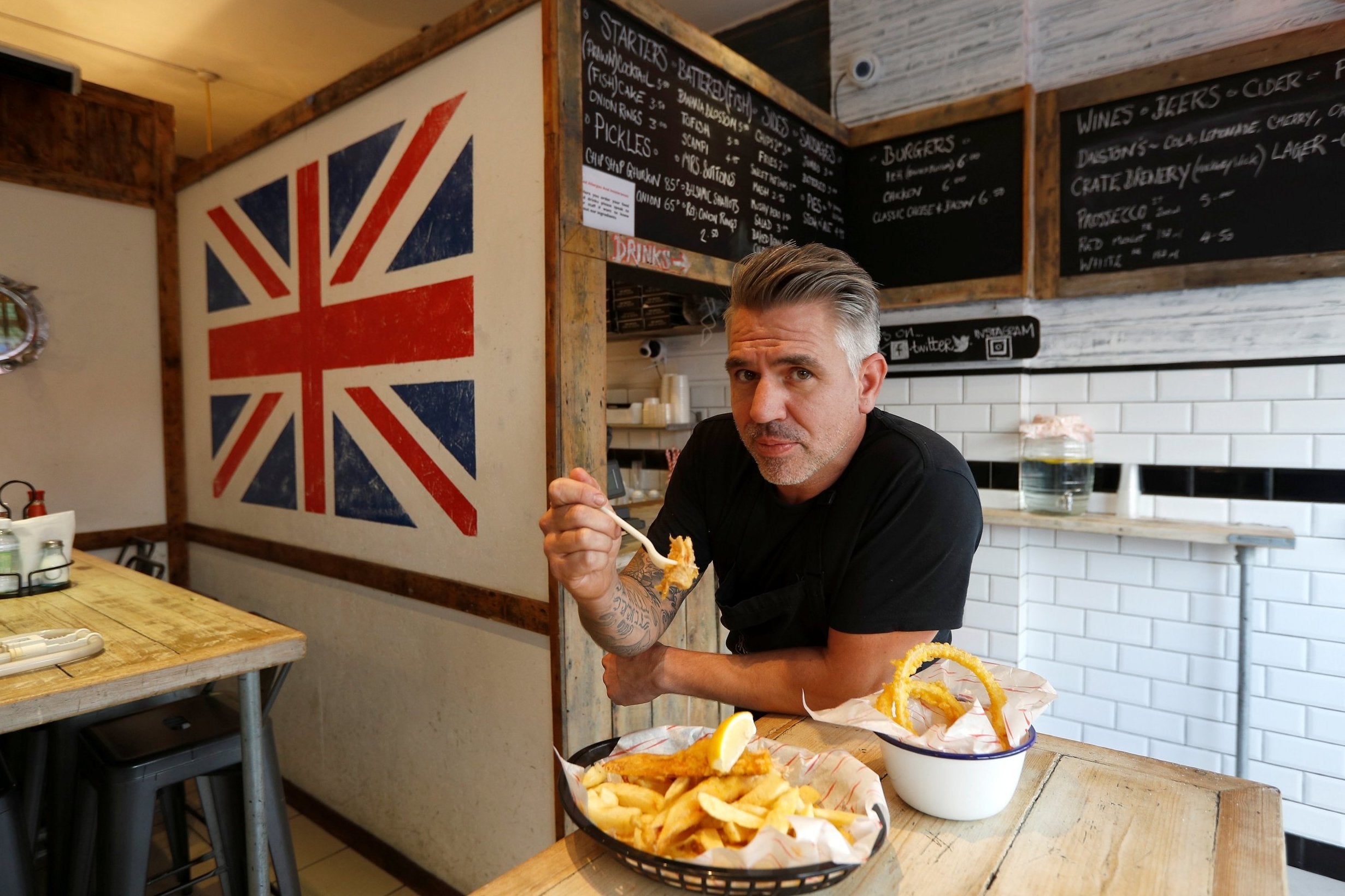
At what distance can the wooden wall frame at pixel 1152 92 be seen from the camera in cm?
Result: 253

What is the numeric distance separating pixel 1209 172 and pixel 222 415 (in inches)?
175

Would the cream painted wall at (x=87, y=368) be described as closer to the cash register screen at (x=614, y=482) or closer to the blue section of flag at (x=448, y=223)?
the blue section of flag at (x=448, y=223)

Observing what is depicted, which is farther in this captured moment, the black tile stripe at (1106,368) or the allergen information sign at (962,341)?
the allergen information sign at (962,341)

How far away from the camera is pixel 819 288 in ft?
4.85

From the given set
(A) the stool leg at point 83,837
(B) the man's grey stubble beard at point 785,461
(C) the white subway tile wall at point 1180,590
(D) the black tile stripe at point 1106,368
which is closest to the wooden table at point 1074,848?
(B) the man's grey stubble beard at point 785,461

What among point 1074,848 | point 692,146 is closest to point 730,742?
point 1074,848

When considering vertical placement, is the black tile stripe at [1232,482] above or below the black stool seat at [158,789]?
above

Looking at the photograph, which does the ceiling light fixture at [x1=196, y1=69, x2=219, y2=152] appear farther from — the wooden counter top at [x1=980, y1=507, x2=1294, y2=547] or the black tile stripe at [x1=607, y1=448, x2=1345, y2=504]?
the wooden counter top at [x1=980, y1=507, x2=1294, y2=547]

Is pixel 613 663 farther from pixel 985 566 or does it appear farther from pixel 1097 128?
pixel 1097 128

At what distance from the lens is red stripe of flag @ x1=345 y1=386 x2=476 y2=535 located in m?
2.43

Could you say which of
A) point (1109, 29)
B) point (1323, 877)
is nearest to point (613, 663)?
point (1323, 877)

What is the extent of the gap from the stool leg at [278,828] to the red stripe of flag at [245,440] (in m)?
1.63

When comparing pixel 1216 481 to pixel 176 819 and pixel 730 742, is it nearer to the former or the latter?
pixel 730 742

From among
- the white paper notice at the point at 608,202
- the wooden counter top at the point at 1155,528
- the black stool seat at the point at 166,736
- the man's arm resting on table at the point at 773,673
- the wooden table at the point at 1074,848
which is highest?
the white paper notice at the point at 608,202
